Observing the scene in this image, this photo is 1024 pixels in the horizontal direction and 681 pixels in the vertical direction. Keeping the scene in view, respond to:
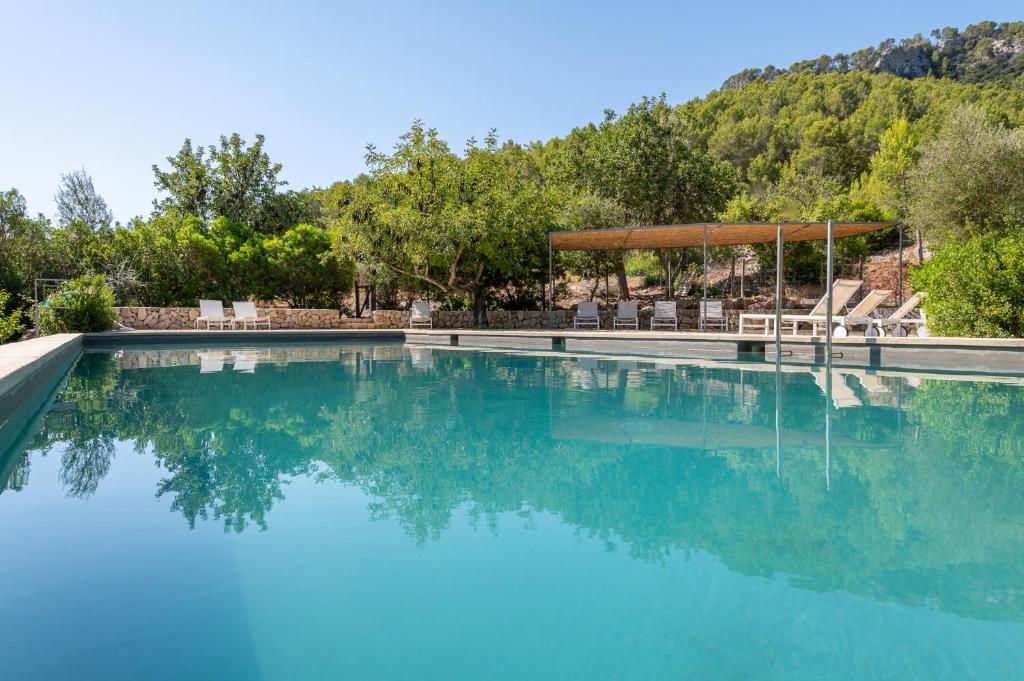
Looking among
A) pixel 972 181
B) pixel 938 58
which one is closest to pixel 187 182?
pixel 972 181

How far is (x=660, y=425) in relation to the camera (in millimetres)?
5762

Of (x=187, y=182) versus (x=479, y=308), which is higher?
(x=187, y=182)

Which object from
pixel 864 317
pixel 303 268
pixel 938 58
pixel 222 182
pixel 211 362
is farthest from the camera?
pixel 938 58

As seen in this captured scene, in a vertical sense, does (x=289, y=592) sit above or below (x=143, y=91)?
below

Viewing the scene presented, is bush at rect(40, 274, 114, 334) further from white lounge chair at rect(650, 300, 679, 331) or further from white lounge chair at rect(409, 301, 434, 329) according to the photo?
white lounge chair at rect(650, 300, 679, 331)

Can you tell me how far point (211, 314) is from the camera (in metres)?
16.4

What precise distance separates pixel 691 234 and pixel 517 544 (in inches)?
529

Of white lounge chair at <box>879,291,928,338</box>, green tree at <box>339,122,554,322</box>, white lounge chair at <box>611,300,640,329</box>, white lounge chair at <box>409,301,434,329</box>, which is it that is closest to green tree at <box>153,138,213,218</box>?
green tree at <box>339,122,554,322</box>

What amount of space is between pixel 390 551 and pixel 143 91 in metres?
16.5

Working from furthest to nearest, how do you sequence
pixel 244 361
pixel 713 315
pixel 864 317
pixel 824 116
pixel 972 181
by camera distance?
1. pixel 824 116
2. pixel 972 181
3. pixel 713 315
4. pixel 864 317
5. pixel 244 361

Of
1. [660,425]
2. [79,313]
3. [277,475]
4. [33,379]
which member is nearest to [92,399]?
[33,379]

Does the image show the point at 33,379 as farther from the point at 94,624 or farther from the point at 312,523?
the point at 94,624

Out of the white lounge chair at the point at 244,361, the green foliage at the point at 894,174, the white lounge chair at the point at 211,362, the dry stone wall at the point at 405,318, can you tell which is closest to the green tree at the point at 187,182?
the dry stone wall at the point at 405,318

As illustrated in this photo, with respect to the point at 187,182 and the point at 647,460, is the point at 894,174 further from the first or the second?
the point at 187,182
